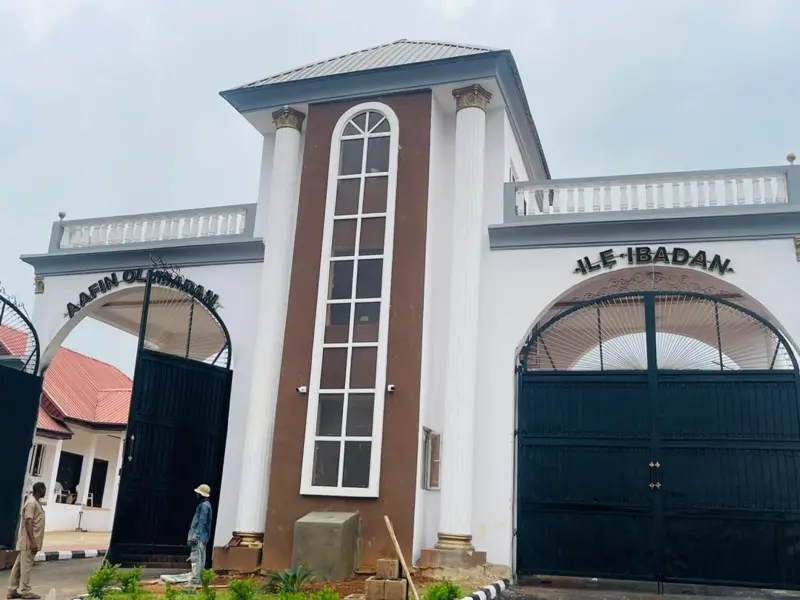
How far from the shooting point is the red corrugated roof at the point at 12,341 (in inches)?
548

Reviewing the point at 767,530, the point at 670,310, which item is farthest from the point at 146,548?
the point at 670,310

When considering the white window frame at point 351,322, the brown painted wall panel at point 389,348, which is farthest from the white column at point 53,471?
the white window frame at point 351,322

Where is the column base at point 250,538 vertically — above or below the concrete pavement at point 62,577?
above

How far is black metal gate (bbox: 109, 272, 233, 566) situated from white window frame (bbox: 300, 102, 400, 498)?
176 cm

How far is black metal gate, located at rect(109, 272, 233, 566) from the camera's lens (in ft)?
32.9

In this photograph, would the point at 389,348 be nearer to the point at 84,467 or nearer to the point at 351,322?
the point at 351,322

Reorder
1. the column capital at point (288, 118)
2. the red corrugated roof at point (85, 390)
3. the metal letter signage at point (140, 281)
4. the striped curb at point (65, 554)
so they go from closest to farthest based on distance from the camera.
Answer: the column capital at point (288, 118), the metal letter signage at point (140, 281), the striped curb at point (65, 554), the red corrugated roof at point (85, 390)

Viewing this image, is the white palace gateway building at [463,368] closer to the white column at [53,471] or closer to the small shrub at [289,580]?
the small shrub at [289,580]

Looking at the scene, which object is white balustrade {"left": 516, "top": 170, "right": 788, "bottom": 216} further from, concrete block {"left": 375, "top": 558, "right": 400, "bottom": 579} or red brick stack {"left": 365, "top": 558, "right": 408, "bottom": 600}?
red brick stack {"left": 365, "top": 558, "right": 408, "bottom": 600}

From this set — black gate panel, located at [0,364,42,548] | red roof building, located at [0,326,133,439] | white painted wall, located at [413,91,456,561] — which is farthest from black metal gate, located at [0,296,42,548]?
white painted wall, located at [413,91,456,561]

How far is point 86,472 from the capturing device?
19344mm

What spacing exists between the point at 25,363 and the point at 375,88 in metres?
6.75

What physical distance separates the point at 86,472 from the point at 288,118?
39.0ft

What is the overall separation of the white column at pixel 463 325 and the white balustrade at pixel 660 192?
2.78 ft
